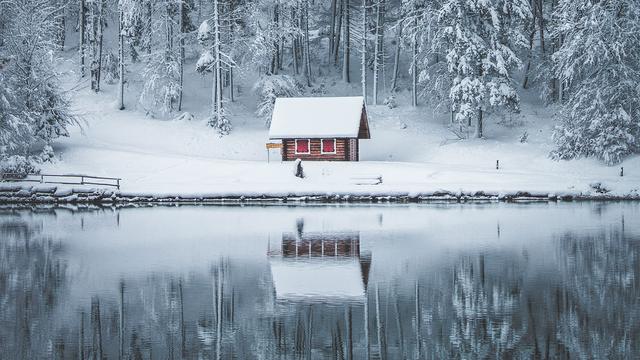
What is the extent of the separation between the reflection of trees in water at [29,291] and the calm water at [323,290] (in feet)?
0.19

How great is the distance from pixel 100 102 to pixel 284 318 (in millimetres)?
54995

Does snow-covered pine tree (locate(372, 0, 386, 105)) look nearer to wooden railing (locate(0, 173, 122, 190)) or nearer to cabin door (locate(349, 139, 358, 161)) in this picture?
cabin door (locate(349, 139, 358, 161))

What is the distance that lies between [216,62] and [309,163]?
1349 cm

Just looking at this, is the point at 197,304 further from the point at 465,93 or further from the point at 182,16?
the point at 182,16

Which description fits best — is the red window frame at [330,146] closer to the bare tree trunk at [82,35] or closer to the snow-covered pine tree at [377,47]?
the snow-covered pine tree at [377,47]

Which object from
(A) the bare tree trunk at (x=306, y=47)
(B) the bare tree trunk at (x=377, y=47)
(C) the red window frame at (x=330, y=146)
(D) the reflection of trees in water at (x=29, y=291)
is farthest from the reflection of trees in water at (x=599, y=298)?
(A) the bare tree trunk at (x=306, y=47)

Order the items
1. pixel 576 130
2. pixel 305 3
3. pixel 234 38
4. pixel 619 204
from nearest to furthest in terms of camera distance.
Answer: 1. pixel 619 204
2. pixel 576 130
3. pixel 234 38
4. pixel 305 3

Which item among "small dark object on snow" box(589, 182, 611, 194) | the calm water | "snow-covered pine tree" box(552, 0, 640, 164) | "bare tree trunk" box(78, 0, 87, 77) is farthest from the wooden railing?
"snow-covered pine tree" box(552, 0, 640, 164)

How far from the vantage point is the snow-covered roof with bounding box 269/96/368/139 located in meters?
58.4

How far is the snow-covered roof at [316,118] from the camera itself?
5838cm

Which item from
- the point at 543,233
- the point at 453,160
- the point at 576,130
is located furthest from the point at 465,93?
the point at 543,233

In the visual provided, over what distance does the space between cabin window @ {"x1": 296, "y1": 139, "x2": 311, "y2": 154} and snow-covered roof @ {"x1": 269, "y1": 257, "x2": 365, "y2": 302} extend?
3467cm

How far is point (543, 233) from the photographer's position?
3014cm

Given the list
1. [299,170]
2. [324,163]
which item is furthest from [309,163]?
[299,170]
